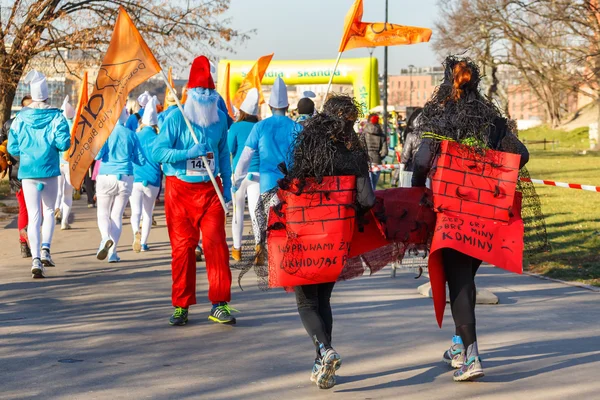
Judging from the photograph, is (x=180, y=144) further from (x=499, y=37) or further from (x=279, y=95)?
(x=499, y=37)

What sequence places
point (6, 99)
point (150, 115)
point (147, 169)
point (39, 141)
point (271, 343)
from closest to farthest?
point (271, 343) < point (39, 141) < point (150, 115) < point (147, 169) < point (6, 99)

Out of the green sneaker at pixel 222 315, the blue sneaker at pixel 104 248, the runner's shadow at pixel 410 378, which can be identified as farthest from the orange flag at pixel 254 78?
the runner's shadow at pixel 410 378

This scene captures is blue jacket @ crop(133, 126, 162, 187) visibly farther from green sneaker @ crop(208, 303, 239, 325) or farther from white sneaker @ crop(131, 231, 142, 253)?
green sneaker @ crop(208, 303, 239, 325)

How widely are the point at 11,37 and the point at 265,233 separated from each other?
20045 mm

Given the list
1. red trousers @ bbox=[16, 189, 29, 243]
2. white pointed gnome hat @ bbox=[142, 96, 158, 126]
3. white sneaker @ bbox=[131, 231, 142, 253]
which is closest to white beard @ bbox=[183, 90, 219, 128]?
red trousers @ bbox=[16, 189, 29, 243]

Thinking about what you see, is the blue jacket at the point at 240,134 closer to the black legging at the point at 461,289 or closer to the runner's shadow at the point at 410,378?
the runner's shadow at the point at 410,378

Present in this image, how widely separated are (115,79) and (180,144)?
3.35 feet

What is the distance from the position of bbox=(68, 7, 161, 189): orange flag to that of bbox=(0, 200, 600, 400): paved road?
1477 millimetres

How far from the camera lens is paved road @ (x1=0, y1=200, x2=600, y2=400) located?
5770 millimetres

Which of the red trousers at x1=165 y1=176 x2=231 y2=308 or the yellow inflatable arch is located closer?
the red trousers at x1=165 y1=176 x2=231 y2=308

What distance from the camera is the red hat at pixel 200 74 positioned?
7.99 meters

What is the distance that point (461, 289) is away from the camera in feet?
19.6

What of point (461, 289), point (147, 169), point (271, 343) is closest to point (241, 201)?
point (147, 169)

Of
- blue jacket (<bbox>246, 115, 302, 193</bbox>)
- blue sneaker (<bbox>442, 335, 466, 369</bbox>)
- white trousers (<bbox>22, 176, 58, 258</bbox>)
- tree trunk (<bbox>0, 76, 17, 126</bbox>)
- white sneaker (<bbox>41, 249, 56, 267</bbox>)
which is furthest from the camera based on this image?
tree trunk (<bbox>0, 76, 17, 126</bbox>)
